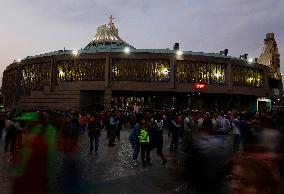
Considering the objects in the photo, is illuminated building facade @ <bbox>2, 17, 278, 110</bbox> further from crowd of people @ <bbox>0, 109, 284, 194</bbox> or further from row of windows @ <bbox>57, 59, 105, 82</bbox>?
crowd of people @ <bbox>0, 109, 284, 194</bbox>

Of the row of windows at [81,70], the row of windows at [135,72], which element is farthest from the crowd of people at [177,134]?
the row of windows at [81,70]

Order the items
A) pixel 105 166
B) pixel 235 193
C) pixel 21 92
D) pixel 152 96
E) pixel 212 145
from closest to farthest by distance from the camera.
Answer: pixel 235 193, pixel 212 145, pixel 105 166, pixel 152 96, pixel 21 92

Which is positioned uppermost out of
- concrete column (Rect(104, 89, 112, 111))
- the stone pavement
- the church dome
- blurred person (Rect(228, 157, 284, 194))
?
the church dome

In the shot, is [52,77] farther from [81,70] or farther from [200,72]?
[200,72]

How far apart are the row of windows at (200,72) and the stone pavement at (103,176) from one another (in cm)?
4536

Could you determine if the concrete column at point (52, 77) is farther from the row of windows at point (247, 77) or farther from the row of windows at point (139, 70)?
the row of windows at point (247, 77)

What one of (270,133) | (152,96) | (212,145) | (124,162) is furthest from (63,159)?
(152,96)

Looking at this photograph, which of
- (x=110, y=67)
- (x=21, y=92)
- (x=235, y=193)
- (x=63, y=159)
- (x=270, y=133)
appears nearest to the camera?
(x=235, y=193)

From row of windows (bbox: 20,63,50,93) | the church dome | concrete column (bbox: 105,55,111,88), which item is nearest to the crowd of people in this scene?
concrete column (bbox: 105,55,111,88)

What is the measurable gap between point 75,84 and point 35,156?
2161 inches

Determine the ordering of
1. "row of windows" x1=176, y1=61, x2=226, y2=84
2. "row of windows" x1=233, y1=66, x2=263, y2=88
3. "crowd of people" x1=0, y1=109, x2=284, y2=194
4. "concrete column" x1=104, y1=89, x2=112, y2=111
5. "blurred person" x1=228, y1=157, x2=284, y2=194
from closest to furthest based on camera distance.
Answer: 1. "blurred person" x1=228, y1=157, x2=284, y2=194
2. "crowd of people" x1=0, y1=109, x2=284, y2=194
3. "concrete column" x1=104, y1=89, x2=112, y2=111
4. "row of windows" x1=176, y1=61, x2=226, y2=84
5. "row of windows" x1=233, y1=66, x2=263, y2=88

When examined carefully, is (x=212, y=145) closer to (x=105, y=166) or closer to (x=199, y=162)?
(x=199, y=162)

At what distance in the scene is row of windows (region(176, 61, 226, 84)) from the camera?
2352 inches

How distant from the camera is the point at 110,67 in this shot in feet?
190
